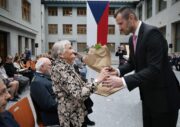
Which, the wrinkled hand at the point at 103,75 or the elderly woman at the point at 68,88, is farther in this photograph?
the elderly woman at the point at 68,88

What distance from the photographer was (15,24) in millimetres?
14594

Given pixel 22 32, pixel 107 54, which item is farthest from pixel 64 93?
pixel 22 32

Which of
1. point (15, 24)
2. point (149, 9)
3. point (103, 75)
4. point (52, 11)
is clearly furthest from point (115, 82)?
point (52, 11)

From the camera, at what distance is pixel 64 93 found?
7.59ft

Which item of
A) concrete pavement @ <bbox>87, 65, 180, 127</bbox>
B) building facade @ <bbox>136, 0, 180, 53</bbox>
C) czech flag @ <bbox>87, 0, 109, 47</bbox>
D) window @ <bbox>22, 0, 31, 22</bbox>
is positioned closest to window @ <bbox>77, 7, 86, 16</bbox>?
building facade @ <bbox>136, 0, 180, 53</bbox>

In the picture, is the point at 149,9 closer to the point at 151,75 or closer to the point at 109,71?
the point at 109,71

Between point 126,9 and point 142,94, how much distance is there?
2.33ft

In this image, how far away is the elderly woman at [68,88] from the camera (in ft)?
7.16

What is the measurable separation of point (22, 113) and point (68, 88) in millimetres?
465

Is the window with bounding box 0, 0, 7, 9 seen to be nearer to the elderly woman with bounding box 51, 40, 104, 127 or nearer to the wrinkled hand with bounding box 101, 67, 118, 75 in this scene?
the elderly woman with bounding box 51, 40, 104, 127

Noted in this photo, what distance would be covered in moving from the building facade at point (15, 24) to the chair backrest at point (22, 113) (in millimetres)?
10546

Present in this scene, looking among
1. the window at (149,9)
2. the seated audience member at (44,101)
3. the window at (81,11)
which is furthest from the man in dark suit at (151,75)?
the window at (81,11)

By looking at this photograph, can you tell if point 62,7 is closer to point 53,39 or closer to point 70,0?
point 70,0

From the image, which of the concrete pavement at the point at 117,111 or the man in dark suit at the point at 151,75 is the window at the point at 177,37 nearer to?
the concrete pavement at the point at 117,111
